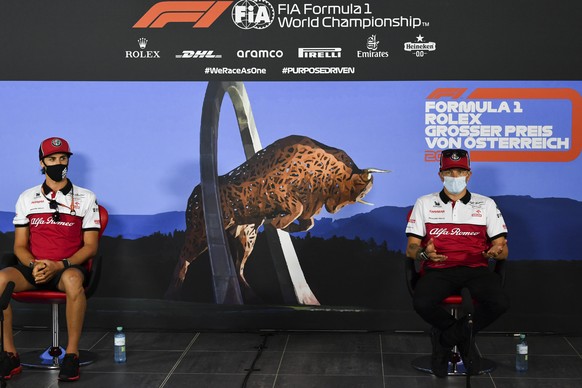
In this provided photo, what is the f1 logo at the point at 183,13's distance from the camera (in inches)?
234

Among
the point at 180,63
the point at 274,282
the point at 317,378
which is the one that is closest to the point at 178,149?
the point at 180,63

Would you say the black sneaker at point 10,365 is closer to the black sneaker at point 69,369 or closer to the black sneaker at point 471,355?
the black sneaker at point 69,369

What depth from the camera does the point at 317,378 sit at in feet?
16.6

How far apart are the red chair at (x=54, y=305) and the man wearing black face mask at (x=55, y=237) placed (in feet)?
0.16

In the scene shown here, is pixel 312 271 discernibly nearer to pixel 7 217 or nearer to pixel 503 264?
pixel 503 264

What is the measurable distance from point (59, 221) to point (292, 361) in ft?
5.17

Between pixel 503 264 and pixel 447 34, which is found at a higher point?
pixel 447 34

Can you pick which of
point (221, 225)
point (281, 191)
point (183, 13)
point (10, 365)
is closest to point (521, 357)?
point (281, 191)

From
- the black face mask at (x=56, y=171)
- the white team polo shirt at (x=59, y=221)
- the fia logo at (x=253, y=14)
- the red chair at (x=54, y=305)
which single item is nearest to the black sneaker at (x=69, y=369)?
the red chair at (x=54, y=305)

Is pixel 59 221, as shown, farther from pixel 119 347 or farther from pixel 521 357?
pixel 521 357

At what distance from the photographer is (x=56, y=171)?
17.7ft

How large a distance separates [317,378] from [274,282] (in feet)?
3.66

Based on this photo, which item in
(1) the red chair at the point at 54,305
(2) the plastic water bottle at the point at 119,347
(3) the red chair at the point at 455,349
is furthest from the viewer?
(2) the plastic water bottle at the point at 119,347

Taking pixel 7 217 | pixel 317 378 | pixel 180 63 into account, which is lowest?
pixel 317 378
